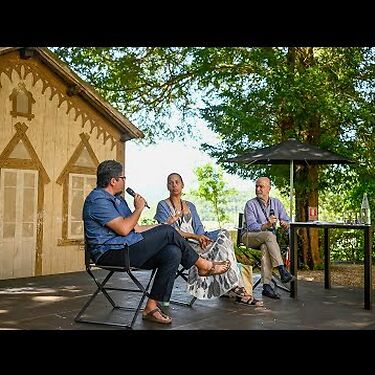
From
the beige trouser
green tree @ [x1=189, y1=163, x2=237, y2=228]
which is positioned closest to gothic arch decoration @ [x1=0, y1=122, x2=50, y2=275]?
the beige trouser

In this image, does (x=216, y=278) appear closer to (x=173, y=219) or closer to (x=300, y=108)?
(x=173, y=219)

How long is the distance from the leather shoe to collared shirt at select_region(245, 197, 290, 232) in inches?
22.2

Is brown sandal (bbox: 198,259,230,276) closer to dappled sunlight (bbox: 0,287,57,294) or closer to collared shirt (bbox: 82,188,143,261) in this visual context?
collared shirt (bbox: 82,188,143,261)

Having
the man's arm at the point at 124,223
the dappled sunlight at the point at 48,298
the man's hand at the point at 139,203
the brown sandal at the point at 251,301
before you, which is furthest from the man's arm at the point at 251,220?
the dappled sunlight at the point at 48,298

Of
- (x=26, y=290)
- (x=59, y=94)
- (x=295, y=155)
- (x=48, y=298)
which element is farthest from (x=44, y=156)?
(x=295, y=155)

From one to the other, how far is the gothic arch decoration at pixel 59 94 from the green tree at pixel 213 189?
661 centimetres

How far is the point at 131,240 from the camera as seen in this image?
3885 millimetres

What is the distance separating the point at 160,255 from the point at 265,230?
1717 millimetres

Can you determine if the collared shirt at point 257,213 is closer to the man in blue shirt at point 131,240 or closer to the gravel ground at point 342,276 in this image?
the man in blue shirt at point 131,240

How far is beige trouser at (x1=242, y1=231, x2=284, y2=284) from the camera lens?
16.9 ft

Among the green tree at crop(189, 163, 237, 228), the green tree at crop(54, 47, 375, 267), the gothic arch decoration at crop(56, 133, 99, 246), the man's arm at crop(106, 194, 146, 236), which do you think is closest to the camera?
the man's arm at crop(106, 194, 146, 236)

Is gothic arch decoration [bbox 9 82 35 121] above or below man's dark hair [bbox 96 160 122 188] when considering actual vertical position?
above

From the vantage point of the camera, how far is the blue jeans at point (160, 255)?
3.87m
